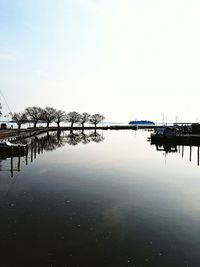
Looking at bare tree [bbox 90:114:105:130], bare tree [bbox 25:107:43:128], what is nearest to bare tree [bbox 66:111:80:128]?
bare tree [bbox 90:114:105:130]

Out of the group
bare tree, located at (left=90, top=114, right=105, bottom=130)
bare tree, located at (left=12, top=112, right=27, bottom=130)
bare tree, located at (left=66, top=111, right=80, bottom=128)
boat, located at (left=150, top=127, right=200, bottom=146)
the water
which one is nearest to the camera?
the water

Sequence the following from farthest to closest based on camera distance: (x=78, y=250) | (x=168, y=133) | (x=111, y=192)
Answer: (x=168, y=133) → (x=111, y=192) → (x=78, y=250)

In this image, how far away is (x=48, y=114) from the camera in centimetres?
16250

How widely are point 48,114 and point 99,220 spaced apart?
150m

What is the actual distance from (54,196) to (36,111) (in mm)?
138570

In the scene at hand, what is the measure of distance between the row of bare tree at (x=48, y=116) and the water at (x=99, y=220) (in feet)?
375

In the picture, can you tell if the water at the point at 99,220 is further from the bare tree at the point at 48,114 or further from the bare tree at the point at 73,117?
the bare tree at the point at 73,117

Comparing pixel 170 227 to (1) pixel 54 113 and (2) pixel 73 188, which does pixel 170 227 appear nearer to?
(2) pixel 73 188

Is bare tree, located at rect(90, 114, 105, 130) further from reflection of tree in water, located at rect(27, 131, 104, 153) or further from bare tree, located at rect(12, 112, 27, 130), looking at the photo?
reflection of tree in water, located at rect(27, 131, 104, 153)

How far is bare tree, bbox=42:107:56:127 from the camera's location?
158875mm

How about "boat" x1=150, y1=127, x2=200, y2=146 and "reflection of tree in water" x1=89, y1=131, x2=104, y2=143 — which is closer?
"boat" x1=150, y1=127, x2=200, y2=146

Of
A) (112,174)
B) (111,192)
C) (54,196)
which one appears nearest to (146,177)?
(112,174)

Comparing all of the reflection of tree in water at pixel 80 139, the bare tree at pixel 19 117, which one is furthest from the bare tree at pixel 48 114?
the reflection of tree in water at pixel 80 139

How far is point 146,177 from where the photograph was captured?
3219cm
